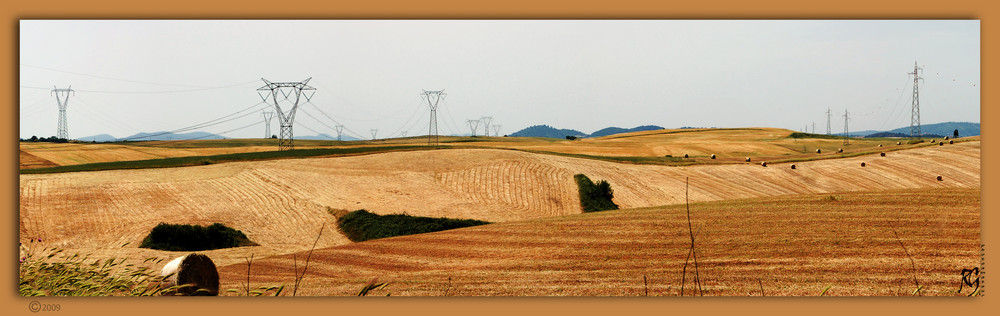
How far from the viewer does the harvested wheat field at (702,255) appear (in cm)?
1600

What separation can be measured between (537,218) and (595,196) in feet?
34.7

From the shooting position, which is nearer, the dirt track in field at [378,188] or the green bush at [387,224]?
the dirt track in field at [378,188]

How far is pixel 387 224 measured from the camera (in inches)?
1491

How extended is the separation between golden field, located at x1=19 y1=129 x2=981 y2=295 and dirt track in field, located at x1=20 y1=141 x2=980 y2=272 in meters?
0.17

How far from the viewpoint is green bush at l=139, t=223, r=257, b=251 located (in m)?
31.9

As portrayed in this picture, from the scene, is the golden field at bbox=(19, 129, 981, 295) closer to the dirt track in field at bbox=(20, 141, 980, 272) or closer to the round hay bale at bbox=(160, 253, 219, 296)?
the dirt track in field at bbox=(20, 141, 980, 272)

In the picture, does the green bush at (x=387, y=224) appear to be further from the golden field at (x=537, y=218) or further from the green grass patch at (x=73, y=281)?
the green grass patch at (x=73, y=281)

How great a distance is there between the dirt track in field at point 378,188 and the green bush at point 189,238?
35.2 inches

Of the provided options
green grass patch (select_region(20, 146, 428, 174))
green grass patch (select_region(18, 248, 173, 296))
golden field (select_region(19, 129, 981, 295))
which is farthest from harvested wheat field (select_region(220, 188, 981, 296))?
green grass patch (select_region(20, 146, 428, 174))

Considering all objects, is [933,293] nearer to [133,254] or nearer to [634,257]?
[634,257]

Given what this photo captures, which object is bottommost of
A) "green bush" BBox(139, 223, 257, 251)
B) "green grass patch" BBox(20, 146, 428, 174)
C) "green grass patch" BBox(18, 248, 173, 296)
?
"green bush" BBox(139, 223, 257, 251)

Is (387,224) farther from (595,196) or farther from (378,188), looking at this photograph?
(595,196)

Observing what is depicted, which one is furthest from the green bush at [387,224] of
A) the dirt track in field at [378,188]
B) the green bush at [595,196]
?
the green bush at [595,196]

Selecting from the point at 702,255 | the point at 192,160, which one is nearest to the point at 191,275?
the point at 702,255
